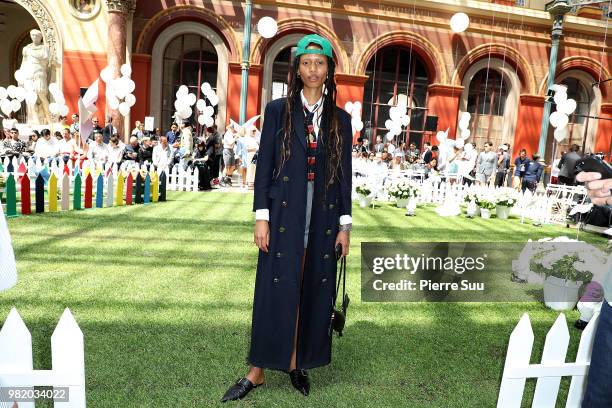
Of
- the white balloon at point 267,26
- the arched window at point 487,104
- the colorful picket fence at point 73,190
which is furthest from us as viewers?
the arched window at point 487,104

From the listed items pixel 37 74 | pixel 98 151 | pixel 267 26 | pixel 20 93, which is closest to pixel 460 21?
pixel 267 26

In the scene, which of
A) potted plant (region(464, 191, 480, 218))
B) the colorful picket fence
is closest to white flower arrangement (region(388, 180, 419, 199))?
potted plant (region(464, 191, 480, 218))

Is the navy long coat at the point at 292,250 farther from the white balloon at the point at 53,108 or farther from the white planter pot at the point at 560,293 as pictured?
the white balloon at the point at 53,108

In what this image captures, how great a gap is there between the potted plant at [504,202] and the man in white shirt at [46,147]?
445 inches

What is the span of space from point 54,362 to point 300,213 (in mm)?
1410

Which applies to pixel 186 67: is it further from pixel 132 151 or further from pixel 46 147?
pixel 46 147

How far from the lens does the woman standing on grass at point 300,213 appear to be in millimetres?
2779

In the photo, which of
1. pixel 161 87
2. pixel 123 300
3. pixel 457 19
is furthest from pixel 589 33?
pixel 123 300

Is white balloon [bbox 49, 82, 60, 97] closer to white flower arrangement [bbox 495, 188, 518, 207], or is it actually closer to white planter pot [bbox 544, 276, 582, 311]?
white flower arrangement [bbox 495, 188, 518, 207]

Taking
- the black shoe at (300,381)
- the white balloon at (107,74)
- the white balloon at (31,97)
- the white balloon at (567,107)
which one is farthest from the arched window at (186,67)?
the black shoe at (300,381)

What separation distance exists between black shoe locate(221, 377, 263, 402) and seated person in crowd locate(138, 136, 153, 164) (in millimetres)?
11397

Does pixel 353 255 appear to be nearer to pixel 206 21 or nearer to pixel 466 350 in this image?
pixel 466 350

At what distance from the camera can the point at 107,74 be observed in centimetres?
1544

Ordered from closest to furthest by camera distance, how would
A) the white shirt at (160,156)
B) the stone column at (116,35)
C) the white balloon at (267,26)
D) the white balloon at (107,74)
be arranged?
the white shirt at (160,156) < the white balloon at (107,74) < the white balloon at (267,26) < the stone column at (116,35)
